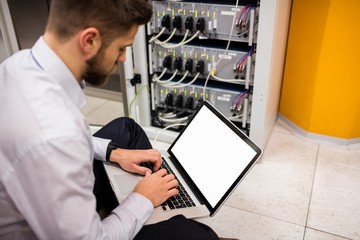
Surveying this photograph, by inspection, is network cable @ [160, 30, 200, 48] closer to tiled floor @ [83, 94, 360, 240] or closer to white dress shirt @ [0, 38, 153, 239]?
tiled floor @ [83, 94, 360, 240]

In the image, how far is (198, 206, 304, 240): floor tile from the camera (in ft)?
4.83

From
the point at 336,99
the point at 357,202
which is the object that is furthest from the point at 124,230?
the point at 336,99

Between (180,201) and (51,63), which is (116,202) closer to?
(180,201)

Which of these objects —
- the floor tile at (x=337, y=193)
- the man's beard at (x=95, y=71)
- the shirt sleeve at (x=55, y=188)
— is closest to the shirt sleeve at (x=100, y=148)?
the man's beard at (x=95, y=71)

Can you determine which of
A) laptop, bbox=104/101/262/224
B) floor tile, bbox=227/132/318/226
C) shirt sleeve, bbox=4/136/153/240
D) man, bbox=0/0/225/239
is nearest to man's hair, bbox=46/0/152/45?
man, bbox=0/0/225/239

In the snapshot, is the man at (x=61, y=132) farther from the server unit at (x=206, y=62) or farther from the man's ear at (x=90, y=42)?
the server unit at (x=206, y=62)

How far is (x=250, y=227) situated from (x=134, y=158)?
0.65 meters

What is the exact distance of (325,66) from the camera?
76.1 inches

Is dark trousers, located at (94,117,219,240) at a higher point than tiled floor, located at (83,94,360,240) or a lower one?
higher

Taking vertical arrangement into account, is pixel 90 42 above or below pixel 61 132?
above

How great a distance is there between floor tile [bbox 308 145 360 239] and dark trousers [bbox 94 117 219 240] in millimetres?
778

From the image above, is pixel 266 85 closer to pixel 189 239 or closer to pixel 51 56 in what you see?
pixel 189 239

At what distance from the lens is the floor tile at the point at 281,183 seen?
1.61 meters

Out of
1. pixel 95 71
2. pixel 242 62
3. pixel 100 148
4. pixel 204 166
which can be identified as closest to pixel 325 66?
pixel 242 62
